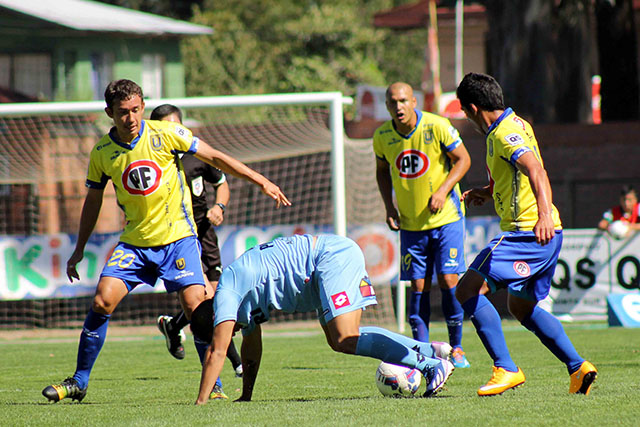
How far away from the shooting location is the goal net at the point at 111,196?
14250mm

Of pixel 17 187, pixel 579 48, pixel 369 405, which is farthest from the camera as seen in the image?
pixel 579 48

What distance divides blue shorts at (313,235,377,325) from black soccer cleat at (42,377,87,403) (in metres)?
1.76

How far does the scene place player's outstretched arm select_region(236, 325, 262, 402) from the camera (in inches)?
249

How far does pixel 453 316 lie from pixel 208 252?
214cm

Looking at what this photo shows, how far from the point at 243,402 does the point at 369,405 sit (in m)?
0.92

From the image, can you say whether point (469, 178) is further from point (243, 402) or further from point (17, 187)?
point (243, 402)

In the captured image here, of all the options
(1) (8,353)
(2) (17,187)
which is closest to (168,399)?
(1) (8,353)

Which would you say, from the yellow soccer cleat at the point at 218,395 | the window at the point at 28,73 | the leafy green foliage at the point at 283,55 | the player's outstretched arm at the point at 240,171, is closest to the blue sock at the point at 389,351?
the player's outstretched arm at the point at 240,171

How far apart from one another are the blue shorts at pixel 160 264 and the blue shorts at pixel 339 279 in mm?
1141

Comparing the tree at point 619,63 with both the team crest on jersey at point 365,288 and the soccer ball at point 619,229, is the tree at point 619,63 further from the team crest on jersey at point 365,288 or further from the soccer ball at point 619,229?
the team crest on jersey at point 365,288

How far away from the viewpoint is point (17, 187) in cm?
1727

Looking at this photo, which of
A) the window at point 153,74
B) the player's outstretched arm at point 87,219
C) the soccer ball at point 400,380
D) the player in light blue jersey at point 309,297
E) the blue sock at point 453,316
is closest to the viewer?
the player in light blue jersey at point 309,297

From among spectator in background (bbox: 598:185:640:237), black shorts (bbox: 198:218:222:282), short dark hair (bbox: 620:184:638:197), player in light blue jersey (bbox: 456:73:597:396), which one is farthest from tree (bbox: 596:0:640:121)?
player in light blue jersey (bbox: 456:73:597:396)

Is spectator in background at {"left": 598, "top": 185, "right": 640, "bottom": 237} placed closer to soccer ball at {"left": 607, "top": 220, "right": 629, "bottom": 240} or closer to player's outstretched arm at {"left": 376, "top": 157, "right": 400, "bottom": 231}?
soccer ball at {"left": 607, "top": 220, "right": 629, "bottom": 240}
